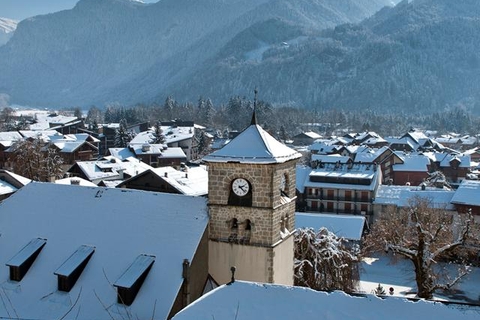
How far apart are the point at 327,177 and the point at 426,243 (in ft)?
133

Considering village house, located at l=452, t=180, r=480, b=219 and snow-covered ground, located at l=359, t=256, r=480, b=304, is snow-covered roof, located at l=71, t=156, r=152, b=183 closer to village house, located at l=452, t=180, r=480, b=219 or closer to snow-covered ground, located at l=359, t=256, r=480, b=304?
snow-covered ground, located at l=359, t=256, r=480, b=304

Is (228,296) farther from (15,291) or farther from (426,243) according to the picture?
(426,243)

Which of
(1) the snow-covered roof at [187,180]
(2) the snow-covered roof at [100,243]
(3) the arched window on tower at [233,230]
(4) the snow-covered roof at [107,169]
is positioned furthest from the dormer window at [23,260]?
(4) the snow-covered roof at [107,169]

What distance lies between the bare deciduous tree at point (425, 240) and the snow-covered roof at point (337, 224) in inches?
82.6

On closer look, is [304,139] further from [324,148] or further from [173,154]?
[173,154]

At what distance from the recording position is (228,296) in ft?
52.5

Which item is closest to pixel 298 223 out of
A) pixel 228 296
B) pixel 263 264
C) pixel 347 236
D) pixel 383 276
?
pixel 347 236


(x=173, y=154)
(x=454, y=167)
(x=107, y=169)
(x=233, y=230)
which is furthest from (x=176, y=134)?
(x=233, y=230)

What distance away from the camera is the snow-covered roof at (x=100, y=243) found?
2009 cm

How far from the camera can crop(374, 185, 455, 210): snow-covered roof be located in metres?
58.2

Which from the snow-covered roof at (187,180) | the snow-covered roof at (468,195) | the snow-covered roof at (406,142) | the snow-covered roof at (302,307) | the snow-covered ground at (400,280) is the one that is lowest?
the snow-covered ground at (400,280)

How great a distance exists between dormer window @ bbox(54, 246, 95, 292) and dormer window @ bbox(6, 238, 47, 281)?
197 centimetres

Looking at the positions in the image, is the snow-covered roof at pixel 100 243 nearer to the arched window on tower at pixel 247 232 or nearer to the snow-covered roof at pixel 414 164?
the arched window on tower at pixel 247 232

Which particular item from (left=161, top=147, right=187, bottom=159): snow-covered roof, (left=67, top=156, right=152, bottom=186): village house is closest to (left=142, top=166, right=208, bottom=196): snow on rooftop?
(left=67, top=156, right=152, bottom=186): village house
